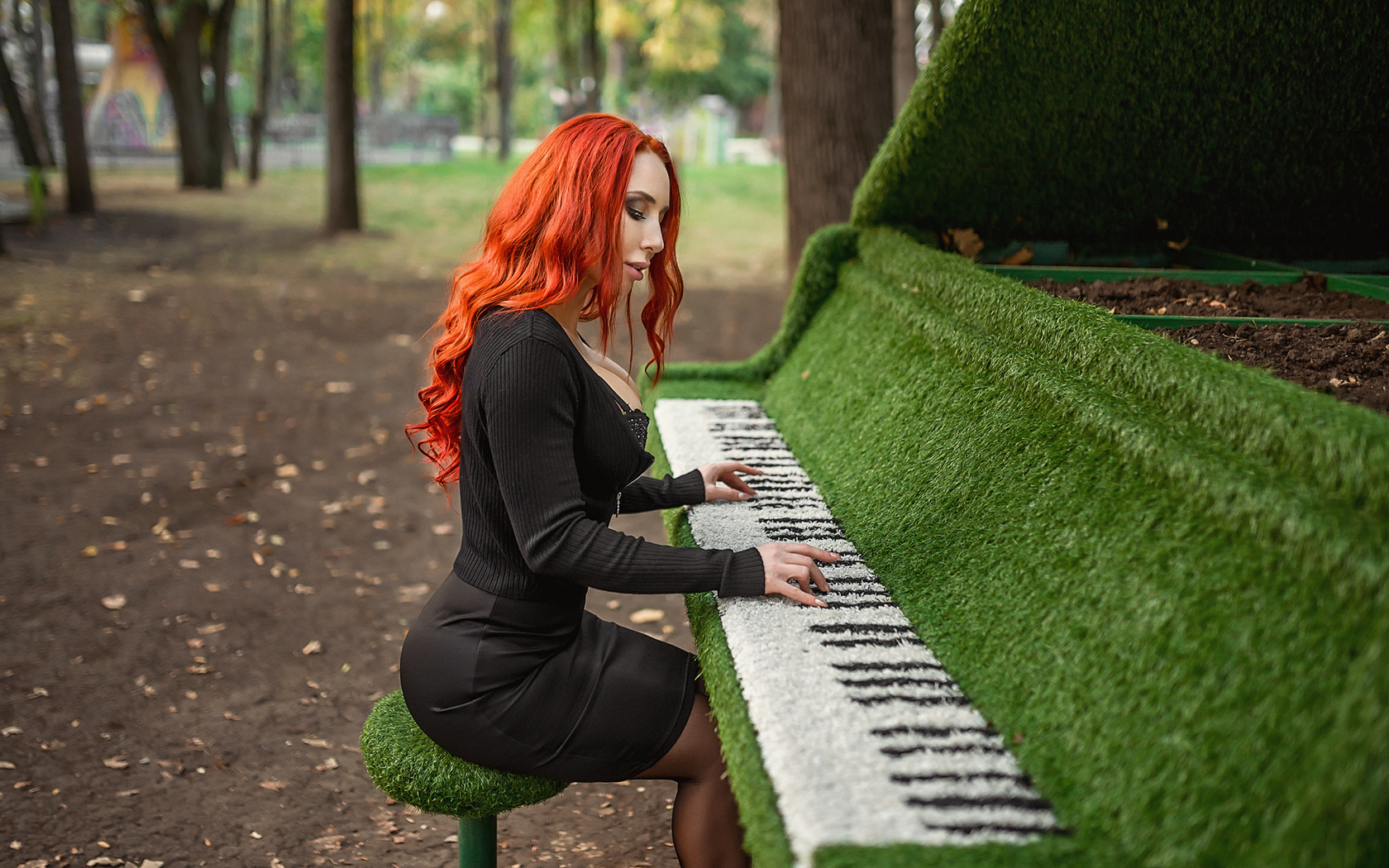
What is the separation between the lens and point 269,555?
215 inches

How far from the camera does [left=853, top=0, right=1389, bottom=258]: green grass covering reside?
2.95 metres

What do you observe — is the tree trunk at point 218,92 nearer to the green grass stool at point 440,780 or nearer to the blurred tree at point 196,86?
the blurred tree at point 196,86

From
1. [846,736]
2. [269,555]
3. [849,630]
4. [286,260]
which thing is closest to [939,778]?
[846,736]

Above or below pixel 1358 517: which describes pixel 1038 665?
below

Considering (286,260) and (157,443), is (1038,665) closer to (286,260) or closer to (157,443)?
(157,443)

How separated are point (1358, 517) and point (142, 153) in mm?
28829

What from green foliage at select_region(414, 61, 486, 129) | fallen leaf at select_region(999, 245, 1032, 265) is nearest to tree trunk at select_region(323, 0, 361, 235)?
fallen leaf at select_region(999, 245, 1032, 265)

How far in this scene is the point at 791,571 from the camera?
2186 mm

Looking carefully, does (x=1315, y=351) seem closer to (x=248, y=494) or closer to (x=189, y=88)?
(x=248, y=494)

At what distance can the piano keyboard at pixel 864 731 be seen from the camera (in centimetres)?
152

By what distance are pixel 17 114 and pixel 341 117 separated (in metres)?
6.56

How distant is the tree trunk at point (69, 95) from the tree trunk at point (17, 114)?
1.46 m

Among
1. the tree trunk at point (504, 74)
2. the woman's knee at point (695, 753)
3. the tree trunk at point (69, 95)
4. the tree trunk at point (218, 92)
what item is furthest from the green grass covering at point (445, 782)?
the tree trunk at point (504, 74)

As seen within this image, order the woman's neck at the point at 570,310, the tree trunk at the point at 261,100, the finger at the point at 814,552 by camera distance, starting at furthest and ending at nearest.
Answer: the tree trunk at the point at 261,100, the woman's neck at the point at 570,310, the finger at the point at 814,552
